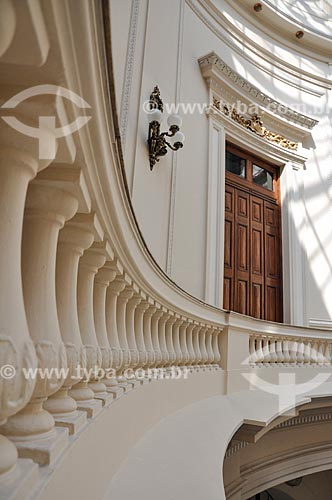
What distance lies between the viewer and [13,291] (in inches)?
26.1

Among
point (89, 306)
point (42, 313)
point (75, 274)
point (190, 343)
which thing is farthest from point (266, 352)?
point (42, 313)

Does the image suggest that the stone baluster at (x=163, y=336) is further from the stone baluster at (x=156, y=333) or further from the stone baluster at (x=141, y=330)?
the stone baluster at (x=141, y=330)

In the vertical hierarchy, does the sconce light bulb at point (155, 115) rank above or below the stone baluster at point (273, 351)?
above

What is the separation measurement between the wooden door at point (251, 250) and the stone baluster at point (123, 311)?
4.42m

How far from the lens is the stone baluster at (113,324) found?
140 cm

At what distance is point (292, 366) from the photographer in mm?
4715

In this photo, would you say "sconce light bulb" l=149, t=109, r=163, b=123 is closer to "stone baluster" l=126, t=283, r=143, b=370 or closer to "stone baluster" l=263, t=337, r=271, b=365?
"stone baluster" l=263, t=337, r=271, b=365

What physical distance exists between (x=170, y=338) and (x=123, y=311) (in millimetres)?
935

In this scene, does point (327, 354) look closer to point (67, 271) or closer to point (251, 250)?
point (251, 250)

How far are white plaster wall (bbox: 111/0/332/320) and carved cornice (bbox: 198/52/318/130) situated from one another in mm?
180

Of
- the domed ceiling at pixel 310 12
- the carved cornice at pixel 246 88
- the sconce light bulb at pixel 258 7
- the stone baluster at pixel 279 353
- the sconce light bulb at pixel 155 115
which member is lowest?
the stone baluster at pixel 279 353

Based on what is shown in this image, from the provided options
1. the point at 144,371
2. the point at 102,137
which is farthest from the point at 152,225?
the point at 102,137

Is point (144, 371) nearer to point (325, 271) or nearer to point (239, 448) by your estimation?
point (239, 448)

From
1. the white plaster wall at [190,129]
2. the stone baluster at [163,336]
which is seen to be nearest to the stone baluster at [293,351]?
the white plaster wall at [190,129]
